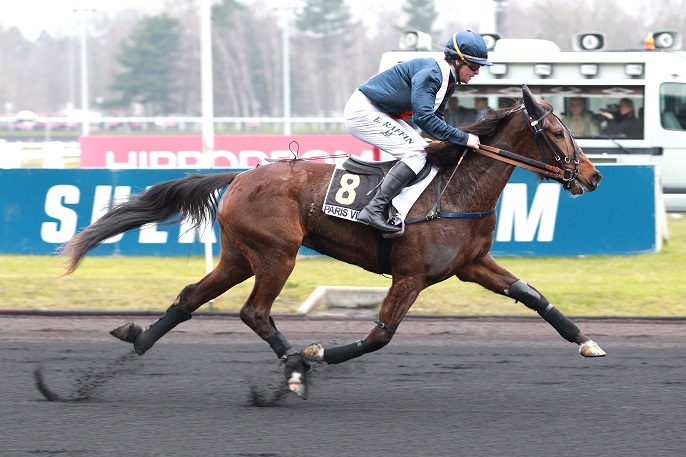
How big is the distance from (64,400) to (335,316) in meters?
3.50

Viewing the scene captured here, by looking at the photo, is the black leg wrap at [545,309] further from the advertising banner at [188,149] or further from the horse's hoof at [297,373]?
the advertising banner at [188,149]

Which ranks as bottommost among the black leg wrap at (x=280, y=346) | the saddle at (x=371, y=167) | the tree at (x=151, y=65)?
the tree at (x=151, y=65)

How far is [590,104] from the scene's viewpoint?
14430mm

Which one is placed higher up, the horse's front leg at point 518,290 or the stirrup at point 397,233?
the stirrup at point 397,233

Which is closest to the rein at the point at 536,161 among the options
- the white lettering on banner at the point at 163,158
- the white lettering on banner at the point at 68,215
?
the white lettering on banner at the point at 68,215

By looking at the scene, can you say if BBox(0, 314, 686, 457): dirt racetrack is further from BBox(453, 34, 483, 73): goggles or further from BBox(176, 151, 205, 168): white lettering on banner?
BBox(176, 151, 205, 168): white lettering on banner

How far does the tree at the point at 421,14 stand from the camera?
Result: 63.8 metres

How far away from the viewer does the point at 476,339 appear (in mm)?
7914

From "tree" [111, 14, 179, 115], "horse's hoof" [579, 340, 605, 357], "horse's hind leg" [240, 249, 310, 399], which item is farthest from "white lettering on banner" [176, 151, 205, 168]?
"tree" [111, 14, 179, 115]

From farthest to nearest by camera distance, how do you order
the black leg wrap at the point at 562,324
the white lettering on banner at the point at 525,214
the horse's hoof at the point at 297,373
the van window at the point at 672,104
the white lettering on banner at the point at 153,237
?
the van window at the point at 672,104, the white lettering on banner at the point at 153,237, the white lettering on banner at the point at 525,214, the black leg wrap at the point at 562,324, the horse's hoof at the point at 297,373

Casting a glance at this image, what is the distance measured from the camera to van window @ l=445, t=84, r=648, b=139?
47.3ft

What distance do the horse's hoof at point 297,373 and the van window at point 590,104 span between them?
9.01 meters

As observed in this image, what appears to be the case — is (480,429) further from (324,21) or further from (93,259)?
(324,21)

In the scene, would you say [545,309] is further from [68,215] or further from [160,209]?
[68,215]
